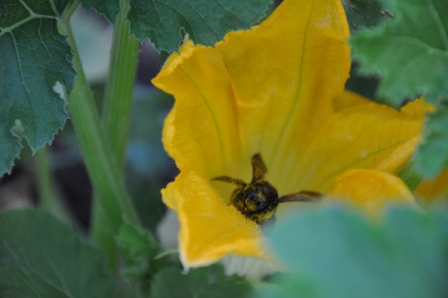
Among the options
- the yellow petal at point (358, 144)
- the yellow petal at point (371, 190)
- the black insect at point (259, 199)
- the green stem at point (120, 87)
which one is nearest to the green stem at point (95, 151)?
the green stem at point (120, 87)

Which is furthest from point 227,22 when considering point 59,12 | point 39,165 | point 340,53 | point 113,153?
point 39,165

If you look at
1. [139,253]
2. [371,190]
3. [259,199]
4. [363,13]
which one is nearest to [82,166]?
[139,253]

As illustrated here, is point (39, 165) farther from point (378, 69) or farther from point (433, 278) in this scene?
point (433, 278)

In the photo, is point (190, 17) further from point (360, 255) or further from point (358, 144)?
point (360, 255)

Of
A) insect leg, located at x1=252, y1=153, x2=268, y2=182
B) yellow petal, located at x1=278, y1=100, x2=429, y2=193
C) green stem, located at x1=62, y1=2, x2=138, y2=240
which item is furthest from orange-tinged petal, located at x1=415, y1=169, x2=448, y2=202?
green stem, located at x1=62, y1=2, x2=138, y2=240

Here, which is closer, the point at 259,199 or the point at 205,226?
the point at 205,226
